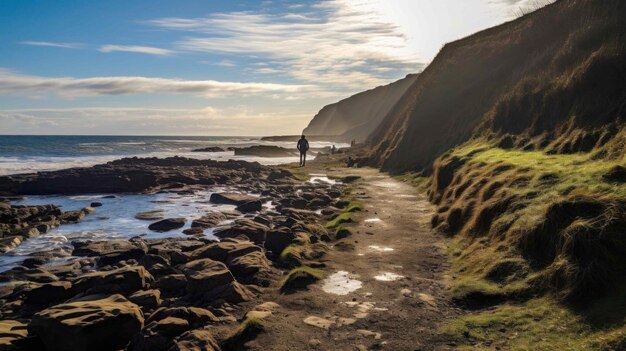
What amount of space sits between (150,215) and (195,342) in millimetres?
19331

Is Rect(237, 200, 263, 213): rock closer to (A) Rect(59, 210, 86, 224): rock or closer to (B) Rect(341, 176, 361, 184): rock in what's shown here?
(A) Rect(59, 210, 86, 224): rock

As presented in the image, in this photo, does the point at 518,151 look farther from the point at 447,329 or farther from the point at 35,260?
the point at 35,260

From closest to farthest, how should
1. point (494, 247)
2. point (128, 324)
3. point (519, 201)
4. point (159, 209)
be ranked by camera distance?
1. point (128, 324)
2. point (494, 247)
3. point (519, 201)
4. point (159, 209)

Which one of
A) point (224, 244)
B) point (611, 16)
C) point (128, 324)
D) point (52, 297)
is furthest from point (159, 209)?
point (611, 16)

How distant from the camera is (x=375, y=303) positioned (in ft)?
34.7

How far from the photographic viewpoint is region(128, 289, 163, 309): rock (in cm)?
1146

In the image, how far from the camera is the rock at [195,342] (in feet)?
27.8

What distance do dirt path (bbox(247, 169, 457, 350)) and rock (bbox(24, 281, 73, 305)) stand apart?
5894 mm

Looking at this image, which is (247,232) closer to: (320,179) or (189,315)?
(189,315)

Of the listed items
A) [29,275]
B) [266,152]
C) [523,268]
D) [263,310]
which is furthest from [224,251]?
[266,152]

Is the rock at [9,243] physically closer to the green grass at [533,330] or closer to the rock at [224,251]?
the rock at [224,251]

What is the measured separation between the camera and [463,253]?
13102 mm

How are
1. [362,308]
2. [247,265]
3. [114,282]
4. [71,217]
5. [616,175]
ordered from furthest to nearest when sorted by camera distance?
[71,217]
[247,265]
[114,282]
[616,175]
[362,308]

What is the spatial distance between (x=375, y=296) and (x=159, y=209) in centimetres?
2146
